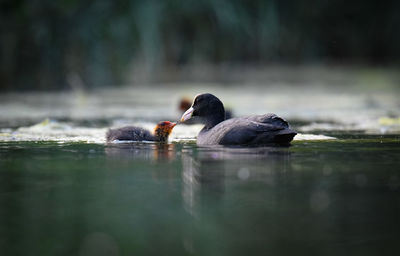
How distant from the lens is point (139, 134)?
292 inches

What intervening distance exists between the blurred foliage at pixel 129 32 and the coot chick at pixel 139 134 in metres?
5.77

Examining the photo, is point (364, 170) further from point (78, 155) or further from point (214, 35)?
point (214, 35)

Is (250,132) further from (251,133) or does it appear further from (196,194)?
(196,194)

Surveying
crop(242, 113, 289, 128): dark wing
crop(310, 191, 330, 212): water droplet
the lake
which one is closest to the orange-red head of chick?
the lake

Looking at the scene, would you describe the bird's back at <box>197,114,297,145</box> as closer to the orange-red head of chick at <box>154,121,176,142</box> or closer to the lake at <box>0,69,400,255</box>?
the lake at <box>0,69,400,255</box>

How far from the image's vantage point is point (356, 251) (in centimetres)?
304

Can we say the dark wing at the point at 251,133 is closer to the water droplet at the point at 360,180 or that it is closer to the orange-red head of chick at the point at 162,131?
the orange-red head of chick at the point at 162,131

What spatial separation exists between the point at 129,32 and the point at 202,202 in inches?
374

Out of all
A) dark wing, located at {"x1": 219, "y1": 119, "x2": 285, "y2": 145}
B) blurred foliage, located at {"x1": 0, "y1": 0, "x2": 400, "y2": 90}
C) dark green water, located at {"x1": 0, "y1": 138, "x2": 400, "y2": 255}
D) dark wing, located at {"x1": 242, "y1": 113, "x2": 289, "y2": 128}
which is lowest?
dark green water, located at {"x1": 0, "y1": 138, "x2": 400, "y2": 255}

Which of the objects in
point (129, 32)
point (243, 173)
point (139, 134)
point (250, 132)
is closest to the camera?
point (243, 173)

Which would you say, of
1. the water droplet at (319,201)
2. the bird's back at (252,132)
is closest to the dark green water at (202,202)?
the water droplet at (319,201)

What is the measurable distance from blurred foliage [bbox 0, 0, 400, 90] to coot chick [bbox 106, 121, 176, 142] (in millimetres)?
5766

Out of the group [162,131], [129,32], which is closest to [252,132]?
[162,131]

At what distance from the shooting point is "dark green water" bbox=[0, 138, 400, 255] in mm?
3199
